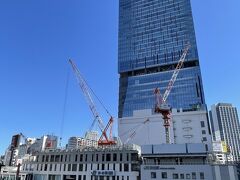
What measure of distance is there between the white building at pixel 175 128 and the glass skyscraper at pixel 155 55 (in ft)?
22.3

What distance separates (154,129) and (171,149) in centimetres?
5728

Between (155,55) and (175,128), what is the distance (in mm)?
58796

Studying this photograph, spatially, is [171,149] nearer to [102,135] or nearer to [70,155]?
[70,155]

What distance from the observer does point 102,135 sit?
119 meters

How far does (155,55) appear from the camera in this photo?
166m

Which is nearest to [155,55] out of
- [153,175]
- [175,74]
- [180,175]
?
[175,74]

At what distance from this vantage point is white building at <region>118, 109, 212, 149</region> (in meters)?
128

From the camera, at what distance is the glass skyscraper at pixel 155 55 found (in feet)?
478

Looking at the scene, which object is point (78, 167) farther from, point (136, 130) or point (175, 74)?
point (175, 74)

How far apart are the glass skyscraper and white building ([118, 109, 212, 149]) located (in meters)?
6.79

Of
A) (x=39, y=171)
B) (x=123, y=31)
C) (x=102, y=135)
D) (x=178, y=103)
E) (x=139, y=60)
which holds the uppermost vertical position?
(x=123, y=31)

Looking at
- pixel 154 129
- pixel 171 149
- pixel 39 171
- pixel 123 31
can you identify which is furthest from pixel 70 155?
pixel 123 31

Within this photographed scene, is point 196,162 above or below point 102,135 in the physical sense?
below

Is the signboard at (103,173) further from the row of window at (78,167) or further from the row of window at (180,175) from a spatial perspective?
the row of window at (180,175)
